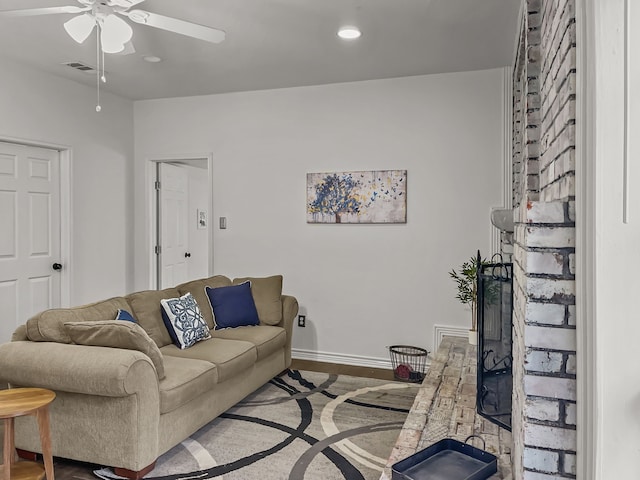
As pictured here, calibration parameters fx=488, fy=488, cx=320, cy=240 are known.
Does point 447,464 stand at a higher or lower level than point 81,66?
lower

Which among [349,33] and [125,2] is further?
[349,33]

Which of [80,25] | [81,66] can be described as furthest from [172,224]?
[80,25]

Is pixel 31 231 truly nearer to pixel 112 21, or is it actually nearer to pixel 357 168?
pixel 112 21

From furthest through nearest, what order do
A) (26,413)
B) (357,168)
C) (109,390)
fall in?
(357,168)
(109,390)
(26,413)

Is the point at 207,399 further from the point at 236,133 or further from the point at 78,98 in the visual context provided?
the point at 78,98

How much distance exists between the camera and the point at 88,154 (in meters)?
4.70

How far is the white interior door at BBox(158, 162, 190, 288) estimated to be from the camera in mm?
5449

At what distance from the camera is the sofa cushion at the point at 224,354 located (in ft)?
9.88

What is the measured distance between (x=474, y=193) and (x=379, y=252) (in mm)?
962

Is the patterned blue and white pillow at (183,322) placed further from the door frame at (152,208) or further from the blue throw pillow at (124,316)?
the door frame at (152,208)

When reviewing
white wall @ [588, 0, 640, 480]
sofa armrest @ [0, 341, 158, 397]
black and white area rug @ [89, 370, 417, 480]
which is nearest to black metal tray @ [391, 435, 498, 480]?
white wall @ [588, 0, 640, 480]

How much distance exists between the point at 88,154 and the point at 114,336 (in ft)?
9.35

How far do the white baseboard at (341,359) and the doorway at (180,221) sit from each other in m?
1.29

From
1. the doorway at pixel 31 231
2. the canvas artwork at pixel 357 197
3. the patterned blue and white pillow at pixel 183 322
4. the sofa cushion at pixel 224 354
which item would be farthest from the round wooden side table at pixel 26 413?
the canvas artwork at pixel 357 197
